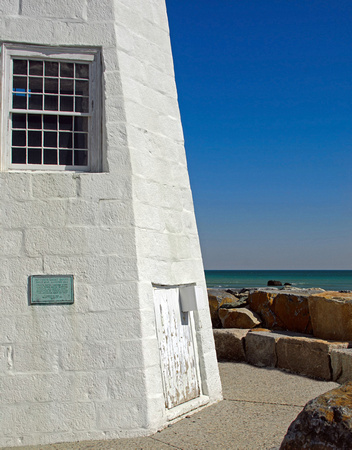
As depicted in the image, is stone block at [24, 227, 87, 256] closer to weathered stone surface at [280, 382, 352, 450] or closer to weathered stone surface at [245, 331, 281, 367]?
weathered stone surface at [280, 382, 352, 450]

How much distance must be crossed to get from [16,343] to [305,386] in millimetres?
4484

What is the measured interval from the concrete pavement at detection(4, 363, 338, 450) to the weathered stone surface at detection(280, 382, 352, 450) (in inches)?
71.0

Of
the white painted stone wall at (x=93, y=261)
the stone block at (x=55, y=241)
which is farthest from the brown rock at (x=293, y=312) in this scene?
the stone block at (x=55, y=241)

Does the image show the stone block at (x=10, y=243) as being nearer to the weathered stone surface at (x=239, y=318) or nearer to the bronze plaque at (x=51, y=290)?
the bronze plaque at (x=51, y=290)

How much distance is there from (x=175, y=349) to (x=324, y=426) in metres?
3.11

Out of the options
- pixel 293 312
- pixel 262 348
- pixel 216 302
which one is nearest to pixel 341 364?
pixel 262 348

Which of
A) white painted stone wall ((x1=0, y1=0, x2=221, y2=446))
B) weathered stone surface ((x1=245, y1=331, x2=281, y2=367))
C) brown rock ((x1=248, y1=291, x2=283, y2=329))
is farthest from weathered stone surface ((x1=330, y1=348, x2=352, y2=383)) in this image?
white painted stone wall ((x1=0, y1=0, x2=221, y2=446))

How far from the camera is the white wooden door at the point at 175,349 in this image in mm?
5855

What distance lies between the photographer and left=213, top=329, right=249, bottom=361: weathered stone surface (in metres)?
9.08

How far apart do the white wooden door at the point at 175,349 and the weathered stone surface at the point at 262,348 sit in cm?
256

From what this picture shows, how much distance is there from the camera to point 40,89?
237 inches

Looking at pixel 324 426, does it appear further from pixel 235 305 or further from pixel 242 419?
pixel 235 305

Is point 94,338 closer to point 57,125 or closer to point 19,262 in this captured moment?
point 19,262

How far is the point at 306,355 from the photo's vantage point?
26.0ft
